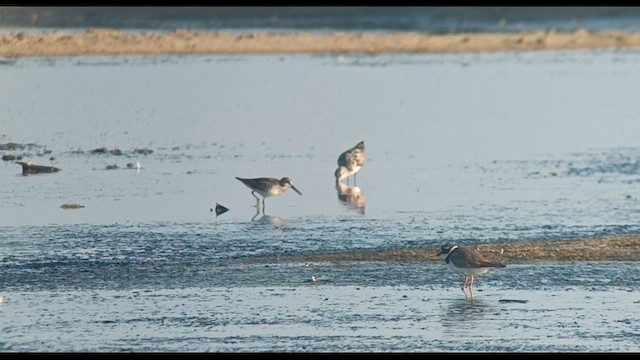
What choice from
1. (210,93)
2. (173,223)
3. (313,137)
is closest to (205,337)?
(173,223)

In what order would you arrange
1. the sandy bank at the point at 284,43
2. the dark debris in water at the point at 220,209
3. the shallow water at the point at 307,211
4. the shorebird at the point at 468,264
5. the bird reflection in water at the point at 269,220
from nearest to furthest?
the shallow water at the point at 307,211, the shorebird at the point at 468,264, the bird reflection in water at the point at 269,220, the dark debris in water at the point at 220,209, the sandy bank at the point at 284,43

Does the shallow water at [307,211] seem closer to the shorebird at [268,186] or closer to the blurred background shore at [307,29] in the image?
the shorebird at [268,186]

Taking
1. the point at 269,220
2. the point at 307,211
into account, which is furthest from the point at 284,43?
the point at 269,220

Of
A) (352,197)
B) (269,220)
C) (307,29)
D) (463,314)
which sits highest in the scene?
(307,29)

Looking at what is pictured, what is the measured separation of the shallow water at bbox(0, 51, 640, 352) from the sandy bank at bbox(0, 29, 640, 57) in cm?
693

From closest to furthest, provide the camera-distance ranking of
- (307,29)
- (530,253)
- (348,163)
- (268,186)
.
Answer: (530,253), (268,186), (348,163), (307,29)

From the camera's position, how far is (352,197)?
65.4 ft

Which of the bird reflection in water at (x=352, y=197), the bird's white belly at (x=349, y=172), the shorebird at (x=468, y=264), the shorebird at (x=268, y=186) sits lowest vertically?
the shorebird at (x=468, y=264)

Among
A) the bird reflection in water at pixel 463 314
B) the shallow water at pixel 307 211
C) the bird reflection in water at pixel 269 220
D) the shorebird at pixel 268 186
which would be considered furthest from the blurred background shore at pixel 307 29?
the bird reflection in water at pixel 463 314

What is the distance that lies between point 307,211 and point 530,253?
4.22m

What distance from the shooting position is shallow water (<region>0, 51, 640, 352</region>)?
12.2 metres

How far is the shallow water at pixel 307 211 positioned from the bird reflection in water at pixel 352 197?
0.10 meters

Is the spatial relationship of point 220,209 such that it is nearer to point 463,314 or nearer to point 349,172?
point 349,172

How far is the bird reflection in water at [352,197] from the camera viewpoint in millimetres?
19094
